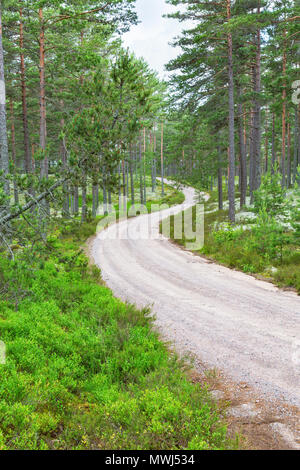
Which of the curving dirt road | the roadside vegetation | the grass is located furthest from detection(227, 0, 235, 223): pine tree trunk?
the grass

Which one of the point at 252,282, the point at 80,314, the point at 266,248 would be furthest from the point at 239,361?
the point at 266,248

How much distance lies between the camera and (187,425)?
3227 mm

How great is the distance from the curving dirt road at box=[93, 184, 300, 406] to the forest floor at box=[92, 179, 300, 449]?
0.01m

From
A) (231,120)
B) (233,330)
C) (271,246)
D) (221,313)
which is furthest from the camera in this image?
(231,120)

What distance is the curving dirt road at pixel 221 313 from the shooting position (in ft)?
15.4

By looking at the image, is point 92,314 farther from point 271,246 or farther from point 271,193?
point 271,193

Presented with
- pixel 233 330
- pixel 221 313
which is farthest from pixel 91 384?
pixel 221 313

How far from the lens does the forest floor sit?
3.74m

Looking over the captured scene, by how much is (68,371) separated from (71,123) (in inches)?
190

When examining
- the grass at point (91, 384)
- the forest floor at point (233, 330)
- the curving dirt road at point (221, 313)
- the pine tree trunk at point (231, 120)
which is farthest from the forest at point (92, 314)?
the pine tree trunk at point (231, 120)

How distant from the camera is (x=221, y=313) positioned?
22.7 feet

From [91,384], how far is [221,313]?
12.5ft

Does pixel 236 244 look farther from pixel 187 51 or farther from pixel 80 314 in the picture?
pixel 187 51

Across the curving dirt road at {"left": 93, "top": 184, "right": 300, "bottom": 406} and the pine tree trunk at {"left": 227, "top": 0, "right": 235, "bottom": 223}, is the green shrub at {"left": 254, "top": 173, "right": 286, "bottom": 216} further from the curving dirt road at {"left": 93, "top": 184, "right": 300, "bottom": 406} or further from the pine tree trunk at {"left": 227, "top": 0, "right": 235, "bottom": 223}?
the pine tree trunk at {"left": 227, "top": 0, "right": 235, "bottom": 223}
